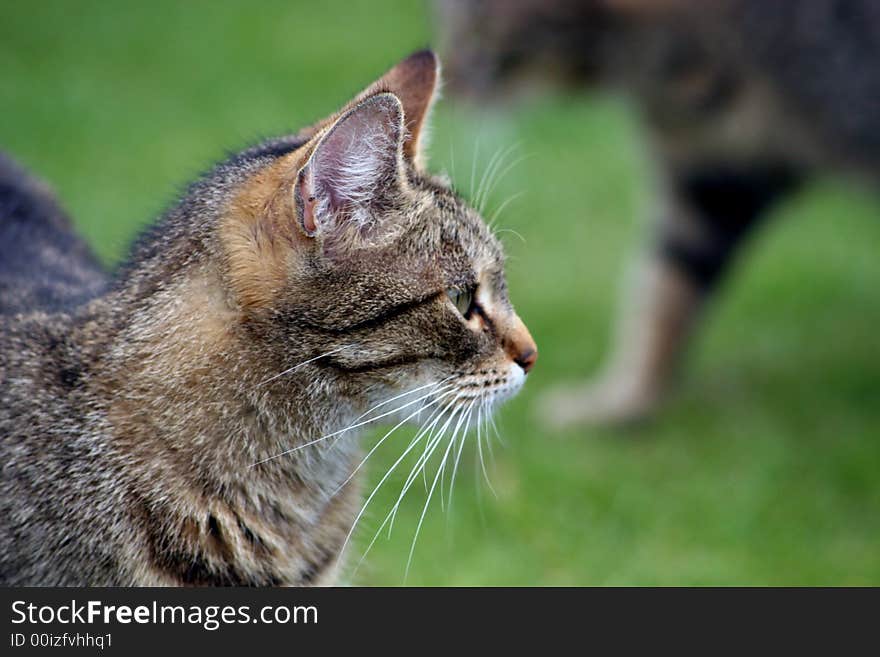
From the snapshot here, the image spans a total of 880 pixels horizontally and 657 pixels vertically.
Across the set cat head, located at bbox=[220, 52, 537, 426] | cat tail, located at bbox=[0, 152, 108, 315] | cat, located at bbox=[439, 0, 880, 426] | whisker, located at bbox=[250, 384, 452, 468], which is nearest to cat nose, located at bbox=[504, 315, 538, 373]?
cat head, located at bbox=[220, 52, 537, 426]

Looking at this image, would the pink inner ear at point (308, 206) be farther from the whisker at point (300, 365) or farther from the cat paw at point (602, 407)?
the cat paw at point (602, 407)

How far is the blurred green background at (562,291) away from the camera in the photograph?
2.96 metres

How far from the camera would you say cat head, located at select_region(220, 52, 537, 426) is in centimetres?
158

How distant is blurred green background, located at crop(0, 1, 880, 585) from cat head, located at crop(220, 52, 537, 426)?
0.36m

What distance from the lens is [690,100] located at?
131 inches

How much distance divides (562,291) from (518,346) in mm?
2571

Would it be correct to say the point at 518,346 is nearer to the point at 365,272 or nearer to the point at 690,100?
the point at 365,272

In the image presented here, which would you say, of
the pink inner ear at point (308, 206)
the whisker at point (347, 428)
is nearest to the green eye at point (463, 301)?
the whisker at point (347, 428)

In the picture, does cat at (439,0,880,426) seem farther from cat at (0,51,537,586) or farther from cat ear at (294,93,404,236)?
cat ear at (294,93,404,236)

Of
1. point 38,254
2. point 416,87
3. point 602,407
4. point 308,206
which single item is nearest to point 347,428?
point 308,206
